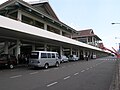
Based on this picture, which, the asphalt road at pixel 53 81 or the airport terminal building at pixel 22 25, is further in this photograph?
the airport terminal building at pixel 22 25

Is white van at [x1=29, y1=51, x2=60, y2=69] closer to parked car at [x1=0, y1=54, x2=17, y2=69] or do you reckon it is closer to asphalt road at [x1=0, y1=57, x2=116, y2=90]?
parked car at [x1=0, y1=54, x2=17, y2=69]

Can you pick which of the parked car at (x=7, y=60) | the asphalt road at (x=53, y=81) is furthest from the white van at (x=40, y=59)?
the asphalt road at (x=53, y=81)

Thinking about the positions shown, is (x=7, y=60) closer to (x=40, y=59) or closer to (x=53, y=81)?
(x=40, y=59)

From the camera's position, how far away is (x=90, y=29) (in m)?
83.9

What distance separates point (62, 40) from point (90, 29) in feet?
174

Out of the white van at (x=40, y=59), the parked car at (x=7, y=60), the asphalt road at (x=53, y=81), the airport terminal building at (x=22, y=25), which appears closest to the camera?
the asphalt road at (x=53, y=81)

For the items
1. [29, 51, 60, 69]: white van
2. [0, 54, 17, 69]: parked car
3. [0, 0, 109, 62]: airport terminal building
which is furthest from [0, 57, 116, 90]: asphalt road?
[0, 0, 109, 62]: airport terminal building

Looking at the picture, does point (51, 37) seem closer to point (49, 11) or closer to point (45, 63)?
point (45, 63)

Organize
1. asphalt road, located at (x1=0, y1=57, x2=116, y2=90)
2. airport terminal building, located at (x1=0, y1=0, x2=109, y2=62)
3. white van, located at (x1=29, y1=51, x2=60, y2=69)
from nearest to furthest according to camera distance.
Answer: asphalt road, located at (x1=0, y1=57, x2=116, y2=90) → airport terminal building, located at (x1=0, y1=0, x2=109, y2=62) → white van, located at (x1=29, y1=51, x2=60, y2=69)

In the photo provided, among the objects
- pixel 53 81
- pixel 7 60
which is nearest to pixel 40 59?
pixel 7 60

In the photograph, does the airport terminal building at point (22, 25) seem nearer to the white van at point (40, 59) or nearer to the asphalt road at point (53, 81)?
the white van at point (40, 59)

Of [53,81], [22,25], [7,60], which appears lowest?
[53,81]

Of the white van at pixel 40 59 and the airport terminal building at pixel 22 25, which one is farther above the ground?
the airport terminal building at pixel 22 25

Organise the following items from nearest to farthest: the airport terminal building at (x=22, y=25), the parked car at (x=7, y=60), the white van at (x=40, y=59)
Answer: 1. the airport terminal building at (x=22, y=25)
2. the parked car at (x=7, y=60)
3. the white van at (x=40, y=59)
